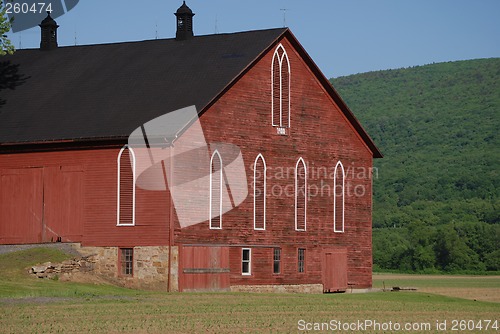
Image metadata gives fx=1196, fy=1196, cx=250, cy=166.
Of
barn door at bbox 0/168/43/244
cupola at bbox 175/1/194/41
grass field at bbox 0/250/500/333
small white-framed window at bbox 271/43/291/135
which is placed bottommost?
grass field at bbox 0/250/500/333

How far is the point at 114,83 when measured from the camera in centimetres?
5694

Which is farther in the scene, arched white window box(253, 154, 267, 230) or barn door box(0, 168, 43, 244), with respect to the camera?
arched white window box(253, 154, 267, 230)

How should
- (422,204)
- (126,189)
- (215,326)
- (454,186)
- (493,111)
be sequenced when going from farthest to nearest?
(493,111), (454,186), (422,204), (126,189), (215,326)

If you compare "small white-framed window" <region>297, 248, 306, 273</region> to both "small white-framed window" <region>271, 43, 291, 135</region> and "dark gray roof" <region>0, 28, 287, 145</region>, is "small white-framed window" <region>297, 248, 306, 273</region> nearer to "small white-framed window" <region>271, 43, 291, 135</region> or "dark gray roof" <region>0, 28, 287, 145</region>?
"small white-framed window" <region>271, 43, 291, 135</region>

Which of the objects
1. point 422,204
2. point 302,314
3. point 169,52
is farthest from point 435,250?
point 302,314

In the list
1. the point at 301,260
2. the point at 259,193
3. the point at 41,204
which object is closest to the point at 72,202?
the point at 41,204

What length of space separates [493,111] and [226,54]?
445ft

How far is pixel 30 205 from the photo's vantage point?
5481 centimetres

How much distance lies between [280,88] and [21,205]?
43.6 feet

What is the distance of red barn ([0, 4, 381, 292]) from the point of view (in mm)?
52188

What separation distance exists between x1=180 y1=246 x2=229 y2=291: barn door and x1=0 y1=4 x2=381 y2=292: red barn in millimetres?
54

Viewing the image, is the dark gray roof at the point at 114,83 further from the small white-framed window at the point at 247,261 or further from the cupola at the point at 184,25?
the small white-framed window at the point at 247,261

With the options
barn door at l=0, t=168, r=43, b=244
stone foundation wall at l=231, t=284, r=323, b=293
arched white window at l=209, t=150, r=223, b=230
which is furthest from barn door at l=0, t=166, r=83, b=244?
stone foundation wall at l=231, t=284, r=323, b=293

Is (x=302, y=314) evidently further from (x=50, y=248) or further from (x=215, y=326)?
(x=50, y=248)
